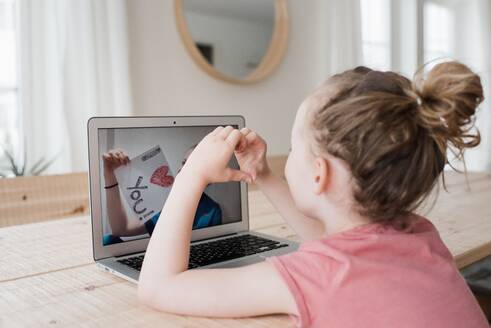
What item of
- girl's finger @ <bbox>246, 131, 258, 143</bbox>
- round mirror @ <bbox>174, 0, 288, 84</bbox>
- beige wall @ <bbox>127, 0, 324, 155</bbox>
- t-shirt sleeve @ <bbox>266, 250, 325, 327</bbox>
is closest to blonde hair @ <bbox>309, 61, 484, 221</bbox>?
t-shirt sleeve @ <bbox>266, 250, 325, 327</bbox>

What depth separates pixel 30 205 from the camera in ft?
5.98

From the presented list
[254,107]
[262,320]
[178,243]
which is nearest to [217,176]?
[178,243]

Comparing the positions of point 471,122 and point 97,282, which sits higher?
point 471,122

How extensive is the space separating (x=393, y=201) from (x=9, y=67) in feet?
7.02

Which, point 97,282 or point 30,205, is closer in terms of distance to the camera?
point 97,282

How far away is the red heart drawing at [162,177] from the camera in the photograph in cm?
100

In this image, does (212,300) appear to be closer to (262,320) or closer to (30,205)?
(262,320)

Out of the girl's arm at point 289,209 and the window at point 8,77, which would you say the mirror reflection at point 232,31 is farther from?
the girl's arm at point 289,209

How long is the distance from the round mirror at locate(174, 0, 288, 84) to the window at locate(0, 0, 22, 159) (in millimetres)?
867

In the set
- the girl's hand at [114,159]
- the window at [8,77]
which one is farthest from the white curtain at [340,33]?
the girl's hand at [114,159]

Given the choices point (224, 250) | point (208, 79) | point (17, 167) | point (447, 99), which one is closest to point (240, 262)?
point (224, 250)

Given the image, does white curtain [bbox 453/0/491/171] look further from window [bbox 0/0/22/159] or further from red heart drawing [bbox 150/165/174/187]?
red heart drawing [bbox 150/165/174/187]

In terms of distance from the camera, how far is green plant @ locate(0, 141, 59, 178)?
7.45 feet

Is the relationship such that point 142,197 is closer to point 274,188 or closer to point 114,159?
point 114,159
